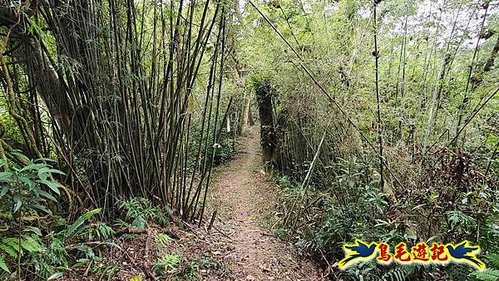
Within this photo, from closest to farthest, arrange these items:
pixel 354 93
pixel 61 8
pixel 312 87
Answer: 1. pixel 61 8
2. pixel 354 93
3. pixel 312 87

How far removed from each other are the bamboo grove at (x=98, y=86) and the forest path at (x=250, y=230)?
34.3 inches

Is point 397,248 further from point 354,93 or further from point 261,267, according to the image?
point 354,93

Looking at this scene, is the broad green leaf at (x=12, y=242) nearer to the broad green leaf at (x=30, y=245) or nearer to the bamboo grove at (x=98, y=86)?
the broad green leaf at (x=30, y=245)

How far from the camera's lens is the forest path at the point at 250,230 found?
244cm

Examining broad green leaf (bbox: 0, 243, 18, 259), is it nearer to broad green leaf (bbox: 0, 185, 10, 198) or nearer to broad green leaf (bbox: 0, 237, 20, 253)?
broad green leaf (bbox: 0, 237, 20, 253)

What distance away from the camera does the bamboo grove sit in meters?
1.64

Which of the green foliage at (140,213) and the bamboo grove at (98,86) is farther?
Answer: the green foliage at (140,213)

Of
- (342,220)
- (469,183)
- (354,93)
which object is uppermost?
(354,93)

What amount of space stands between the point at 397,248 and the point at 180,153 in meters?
1.70

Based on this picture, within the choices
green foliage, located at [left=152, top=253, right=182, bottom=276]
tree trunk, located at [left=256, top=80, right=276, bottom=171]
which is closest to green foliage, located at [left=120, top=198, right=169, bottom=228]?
green foliage, located at [left=152, top=253, right=182, bottom=276]

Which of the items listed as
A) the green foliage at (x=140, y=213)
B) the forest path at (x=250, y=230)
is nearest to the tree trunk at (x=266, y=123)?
the forest path at (x=250, y=230)

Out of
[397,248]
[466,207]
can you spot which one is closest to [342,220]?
[397,248]

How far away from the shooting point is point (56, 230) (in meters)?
1.69

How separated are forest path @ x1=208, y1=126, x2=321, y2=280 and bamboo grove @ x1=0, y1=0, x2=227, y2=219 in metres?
0.87
